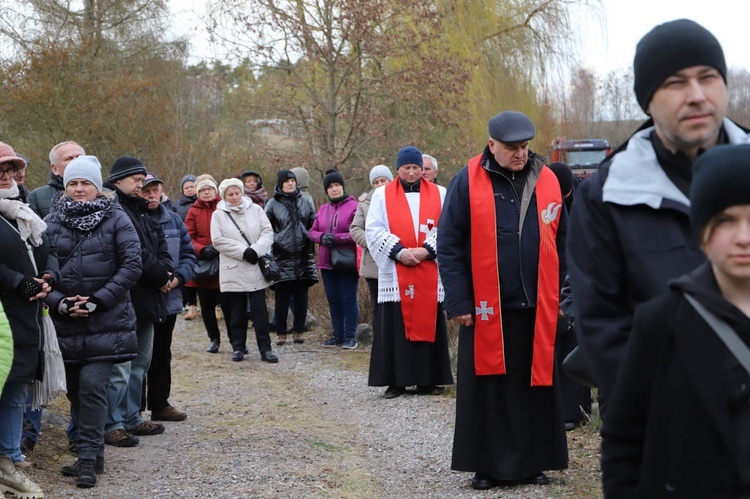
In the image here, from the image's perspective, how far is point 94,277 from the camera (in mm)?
6496

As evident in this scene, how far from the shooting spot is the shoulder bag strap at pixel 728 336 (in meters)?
2.28

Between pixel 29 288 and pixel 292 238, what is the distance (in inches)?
271

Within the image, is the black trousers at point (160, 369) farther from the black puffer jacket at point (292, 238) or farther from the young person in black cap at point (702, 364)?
the young person in black cap at point (702, 364)

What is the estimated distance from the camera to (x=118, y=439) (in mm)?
7473

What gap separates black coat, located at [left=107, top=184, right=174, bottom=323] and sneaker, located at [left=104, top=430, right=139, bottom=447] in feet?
2.81

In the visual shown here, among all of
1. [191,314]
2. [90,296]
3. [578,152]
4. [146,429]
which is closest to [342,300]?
[191,314]

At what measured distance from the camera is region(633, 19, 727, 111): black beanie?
265 centimetres

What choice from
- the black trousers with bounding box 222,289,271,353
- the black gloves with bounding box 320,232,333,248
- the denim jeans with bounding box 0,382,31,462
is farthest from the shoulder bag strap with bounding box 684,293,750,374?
the black gloves with bounding box 320,232,333,248

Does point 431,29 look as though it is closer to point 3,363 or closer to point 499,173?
point 499,173

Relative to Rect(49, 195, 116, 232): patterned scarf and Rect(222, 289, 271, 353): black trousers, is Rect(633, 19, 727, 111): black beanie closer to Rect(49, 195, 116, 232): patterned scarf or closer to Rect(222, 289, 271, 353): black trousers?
Rect(49, 195, 116, 232): patterned scarf

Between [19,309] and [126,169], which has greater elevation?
[126,169]

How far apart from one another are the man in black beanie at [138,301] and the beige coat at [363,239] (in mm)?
3344

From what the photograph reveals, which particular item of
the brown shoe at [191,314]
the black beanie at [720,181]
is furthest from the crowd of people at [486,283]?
the brown shoe at [191,314]

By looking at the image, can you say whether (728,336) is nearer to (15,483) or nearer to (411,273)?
(15,483)
